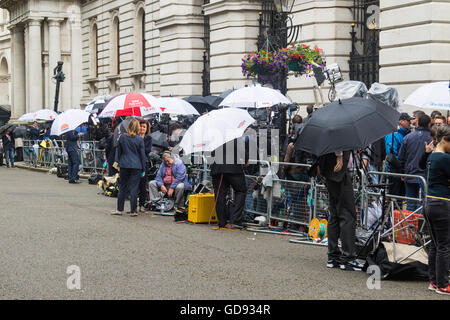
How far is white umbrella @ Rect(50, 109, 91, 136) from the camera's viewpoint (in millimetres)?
22203

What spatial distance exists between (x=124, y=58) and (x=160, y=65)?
6.66m

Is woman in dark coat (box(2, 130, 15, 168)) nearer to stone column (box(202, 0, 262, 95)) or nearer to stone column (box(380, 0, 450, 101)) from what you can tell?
stone column (box(202, 0, 262, 95))

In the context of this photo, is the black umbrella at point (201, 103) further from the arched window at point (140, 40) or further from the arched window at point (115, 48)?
the arched window at point (115, 48)

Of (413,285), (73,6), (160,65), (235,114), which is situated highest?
(73,6)

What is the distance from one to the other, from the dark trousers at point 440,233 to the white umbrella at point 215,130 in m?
5.13

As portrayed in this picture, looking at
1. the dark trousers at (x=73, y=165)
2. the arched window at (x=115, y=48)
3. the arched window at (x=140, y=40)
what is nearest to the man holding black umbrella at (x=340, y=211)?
the dark trousers at (x=73, y=165)

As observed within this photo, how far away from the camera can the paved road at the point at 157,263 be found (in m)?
8.11

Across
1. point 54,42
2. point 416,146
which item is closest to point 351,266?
point 416,146

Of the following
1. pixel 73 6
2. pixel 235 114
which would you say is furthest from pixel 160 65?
pixel 235 114

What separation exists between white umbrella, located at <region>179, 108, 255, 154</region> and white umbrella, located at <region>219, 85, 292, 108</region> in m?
2.75

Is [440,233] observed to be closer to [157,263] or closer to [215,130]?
[157,263]

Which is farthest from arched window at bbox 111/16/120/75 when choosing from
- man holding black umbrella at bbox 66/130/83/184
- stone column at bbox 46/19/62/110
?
man holding black umbrella at bbox 66/130/83/184
